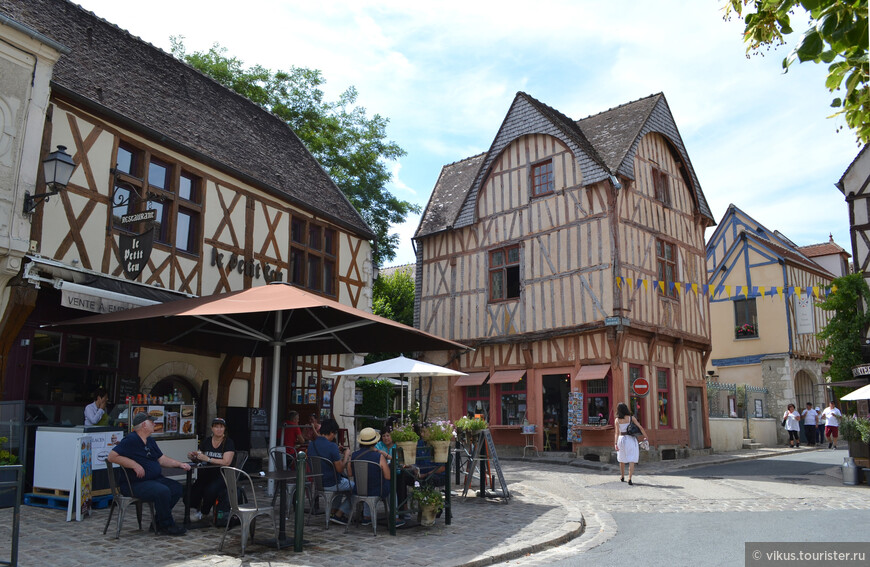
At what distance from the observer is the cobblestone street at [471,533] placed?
5223mm

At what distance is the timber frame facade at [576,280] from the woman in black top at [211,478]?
10502mm

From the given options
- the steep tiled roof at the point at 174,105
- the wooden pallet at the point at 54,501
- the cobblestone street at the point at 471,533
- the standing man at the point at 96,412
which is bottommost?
the cobblestone street at the point at 471,533

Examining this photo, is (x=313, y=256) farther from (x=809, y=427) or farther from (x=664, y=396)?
(x=809, y=427)

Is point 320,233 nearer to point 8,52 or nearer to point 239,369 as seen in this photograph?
point 239,369

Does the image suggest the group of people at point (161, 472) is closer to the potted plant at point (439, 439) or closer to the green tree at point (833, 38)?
the potted plant at point (439, 439)

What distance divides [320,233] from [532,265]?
6.16 meters

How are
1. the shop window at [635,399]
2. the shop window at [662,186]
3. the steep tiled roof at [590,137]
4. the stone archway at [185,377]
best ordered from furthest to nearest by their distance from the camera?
the shop window at [662,186], the steep tiled roof at [590,137], the shop window at [635,399], the stone archway at [185,377]

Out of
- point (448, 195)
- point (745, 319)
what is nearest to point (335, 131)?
point (448, 195)

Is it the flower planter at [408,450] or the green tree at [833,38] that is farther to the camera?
the flower planter at [408,450]

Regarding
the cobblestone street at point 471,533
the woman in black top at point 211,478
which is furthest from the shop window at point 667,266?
the woman in black top at point 211,478

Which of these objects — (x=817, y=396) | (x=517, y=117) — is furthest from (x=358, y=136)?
(x=817, y=396)

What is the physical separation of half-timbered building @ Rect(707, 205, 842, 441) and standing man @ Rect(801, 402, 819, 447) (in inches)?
35.1

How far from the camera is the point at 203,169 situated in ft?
34.5

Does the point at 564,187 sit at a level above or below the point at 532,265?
above
